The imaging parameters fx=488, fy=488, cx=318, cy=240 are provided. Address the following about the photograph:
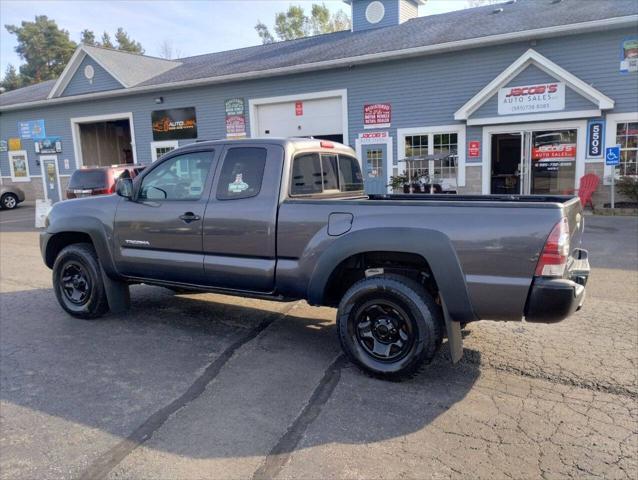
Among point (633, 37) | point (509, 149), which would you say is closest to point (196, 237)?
point (509, 149)

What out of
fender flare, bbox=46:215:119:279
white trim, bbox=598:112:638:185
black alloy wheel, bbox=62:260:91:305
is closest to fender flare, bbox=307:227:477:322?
fender flare, bbox=46:215:119:279

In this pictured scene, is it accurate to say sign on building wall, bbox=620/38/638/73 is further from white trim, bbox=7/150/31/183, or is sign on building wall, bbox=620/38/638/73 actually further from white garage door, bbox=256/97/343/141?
white trim, bbox=7/150/31/183

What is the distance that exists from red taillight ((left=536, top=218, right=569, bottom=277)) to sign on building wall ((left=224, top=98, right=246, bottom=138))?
16.1 meters

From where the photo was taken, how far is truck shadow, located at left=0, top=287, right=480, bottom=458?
320cm

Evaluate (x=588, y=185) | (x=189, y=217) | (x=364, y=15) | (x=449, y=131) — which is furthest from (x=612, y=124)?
(x=189, y=217)

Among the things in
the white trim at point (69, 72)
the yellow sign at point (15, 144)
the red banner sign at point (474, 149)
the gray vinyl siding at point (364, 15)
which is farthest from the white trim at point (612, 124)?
the yellow sign at point (15, 144)

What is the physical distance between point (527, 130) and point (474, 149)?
1.51 metres

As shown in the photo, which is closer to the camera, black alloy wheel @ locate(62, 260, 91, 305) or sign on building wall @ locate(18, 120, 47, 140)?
black alloy wheel @ locate(62, 260, 91, 305)

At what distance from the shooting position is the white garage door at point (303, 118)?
55.5 feet

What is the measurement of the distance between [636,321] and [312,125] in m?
13.7

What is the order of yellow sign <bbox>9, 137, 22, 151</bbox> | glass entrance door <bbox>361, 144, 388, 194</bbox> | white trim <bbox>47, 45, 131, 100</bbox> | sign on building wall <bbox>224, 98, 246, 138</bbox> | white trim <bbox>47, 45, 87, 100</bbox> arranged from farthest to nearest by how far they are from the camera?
1. yellow sign <bbox>9, 137, 22, 151</bbox>
2. white trim <bbox>47, 45, 87, 100</bbox>
3. white trim <bbox>47, 45, 131, 100</bbox>
4. sign on building wall <bbox>224, 98, 246, 138</bbox>
5. glass entrance door <bbox>361, 144, 388, 194</bbox>

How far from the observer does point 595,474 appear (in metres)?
2.69

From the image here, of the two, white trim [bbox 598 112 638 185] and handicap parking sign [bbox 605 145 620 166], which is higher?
white trim [bbox 598 112 638 185]

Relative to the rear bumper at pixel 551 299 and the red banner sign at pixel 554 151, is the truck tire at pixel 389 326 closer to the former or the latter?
the rear bumper at pixel 551 299
